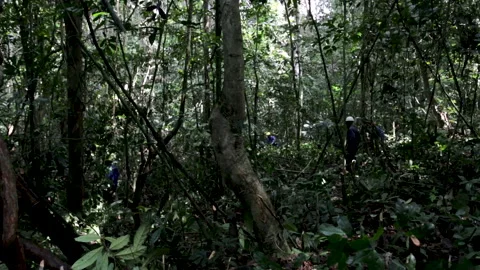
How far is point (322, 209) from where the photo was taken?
3.08 metres

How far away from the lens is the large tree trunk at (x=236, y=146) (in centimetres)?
223

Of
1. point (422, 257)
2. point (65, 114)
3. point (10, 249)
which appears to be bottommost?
point (422, 257)

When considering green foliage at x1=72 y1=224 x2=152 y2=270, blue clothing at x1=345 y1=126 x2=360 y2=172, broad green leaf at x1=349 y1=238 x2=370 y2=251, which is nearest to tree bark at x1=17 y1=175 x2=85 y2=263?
green foliage at x1=72 y1=224 x2=152 y2=270

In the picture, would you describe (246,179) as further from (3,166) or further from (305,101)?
(305,101)

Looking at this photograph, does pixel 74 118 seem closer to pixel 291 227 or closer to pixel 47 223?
pixel 291 227

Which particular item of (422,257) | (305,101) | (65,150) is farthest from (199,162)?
(305,101)

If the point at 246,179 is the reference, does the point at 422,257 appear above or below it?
below

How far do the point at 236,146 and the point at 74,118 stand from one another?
227 centimetres

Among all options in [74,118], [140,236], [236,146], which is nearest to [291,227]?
[236,146]

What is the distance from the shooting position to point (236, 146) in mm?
2309

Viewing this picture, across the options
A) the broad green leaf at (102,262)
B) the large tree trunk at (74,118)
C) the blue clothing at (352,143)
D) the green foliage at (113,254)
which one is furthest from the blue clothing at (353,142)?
the broad green leaf at (102,262)

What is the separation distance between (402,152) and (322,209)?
8.82ft

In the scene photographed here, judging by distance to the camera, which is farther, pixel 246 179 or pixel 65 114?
pixel 65 114

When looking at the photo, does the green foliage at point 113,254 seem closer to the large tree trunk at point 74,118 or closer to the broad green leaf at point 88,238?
the broad green leaf at point 88,238
